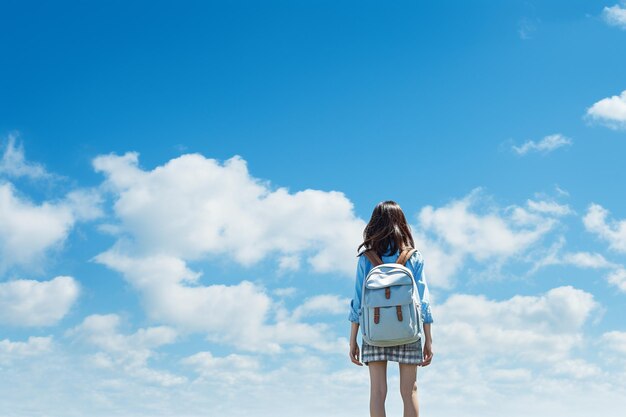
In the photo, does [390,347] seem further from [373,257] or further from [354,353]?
[373,257]

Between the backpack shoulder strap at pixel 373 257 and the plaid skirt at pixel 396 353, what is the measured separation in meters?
0.86

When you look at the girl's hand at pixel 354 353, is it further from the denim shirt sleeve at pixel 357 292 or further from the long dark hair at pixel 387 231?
the long dark hair at pixel 387 231

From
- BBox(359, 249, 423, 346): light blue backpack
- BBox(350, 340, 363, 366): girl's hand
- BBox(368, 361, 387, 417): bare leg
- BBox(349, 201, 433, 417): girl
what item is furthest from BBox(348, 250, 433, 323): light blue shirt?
BBox(368, 361, 387, 417): bare leg

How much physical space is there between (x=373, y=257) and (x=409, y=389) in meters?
1.45

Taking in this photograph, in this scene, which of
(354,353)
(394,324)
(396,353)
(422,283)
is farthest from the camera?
(354,353)

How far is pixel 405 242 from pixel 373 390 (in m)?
1.64

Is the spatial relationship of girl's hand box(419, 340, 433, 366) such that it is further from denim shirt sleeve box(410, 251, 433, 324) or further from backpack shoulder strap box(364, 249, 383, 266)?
backpack shoulder strap box(364, 249, 383, 266)

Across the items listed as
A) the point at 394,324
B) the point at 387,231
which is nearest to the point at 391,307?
the point at 394,324

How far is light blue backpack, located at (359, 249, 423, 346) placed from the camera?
301 inches

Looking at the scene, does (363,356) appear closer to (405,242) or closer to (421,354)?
(421,354)

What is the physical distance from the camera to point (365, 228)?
8.27m

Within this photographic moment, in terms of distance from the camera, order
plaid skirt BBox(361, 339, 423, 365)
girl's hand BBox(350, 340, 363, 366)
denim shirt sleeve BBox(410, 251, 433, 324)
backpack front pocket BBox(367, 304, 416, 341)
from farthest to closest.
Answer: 1. girl's hand BBox(350, 340, 363, 366)
2. denim shirt sleeve BBox(410, 251, 433, 324)
3. plaid skirt BBox(361, 339, 423, 365)
4. backpack front pocket BBox(367, 304, 416, 341)

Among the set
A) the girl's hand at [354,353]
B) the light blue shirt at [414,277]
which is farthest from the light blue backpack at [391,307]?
the girl's hand at [354,353]

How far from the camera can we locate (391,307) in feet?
25.3
